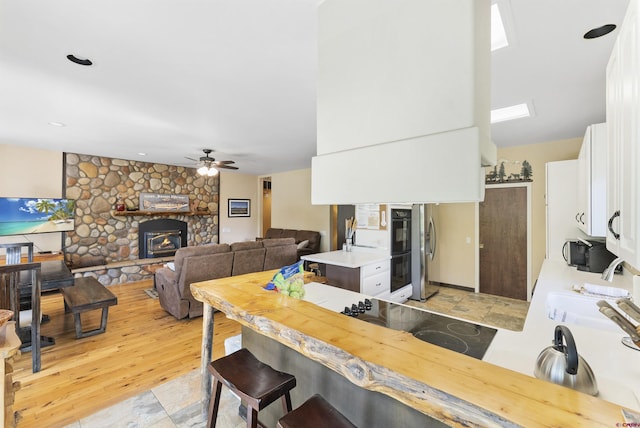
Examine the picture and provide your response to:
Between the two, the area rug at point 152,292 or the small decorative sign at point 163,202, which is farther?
the small decorative sign at point 163,202

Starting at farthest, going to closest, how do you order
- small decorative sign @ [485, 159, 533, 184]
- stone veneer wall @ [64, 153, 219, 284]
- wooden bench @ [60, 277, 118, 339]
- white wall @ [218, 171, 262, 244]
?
white wall @ [218, 171, 262, 244], stone veneer wall @ [64, 153, 219, 284], small decorative sign @ [485, 159, 533, 184], wooden bench @ [60, 277, 118, 339]

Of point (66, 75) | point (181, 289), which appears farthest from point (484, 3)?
point (181, 289)

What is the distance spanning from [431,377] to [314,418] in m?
0.58

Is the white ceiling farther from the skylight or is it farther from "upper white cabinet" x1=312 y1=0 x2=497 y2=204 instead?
"upper white cabinet" x1=312 y1=0 x2=497 y2=204

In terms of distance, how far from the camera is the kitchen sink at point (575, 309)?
1.97 meters

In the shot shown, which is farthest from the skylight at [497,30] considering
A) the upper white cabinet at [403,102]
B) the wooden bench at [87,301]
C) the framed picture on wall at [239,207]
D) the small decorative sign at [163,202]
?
the framed picture on wall at [239,207]

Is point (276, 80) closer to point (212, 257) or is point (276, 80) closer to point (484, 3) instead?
point (484, 3)

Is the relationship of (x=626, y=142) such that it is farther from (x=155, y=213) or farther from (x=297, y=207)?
(x=155, y=213)

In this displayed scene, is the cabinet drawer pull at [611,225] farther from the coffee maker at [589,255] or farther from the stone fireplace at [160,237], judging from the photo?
the stone fireplace at [160,237]

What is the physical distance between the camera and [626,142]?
0.98 meters

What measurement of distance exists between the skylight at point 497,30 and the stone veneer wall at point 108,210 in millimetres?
6416

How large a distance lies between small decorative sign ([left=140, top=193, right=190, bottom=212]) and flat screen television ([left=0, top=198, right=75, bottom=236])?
4.20 ft

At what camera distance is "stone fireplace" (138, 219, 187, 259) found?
6.23 meters

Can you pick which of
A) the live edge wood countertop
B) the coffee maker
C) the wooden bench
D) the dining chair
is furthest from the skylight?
the wooden bench
